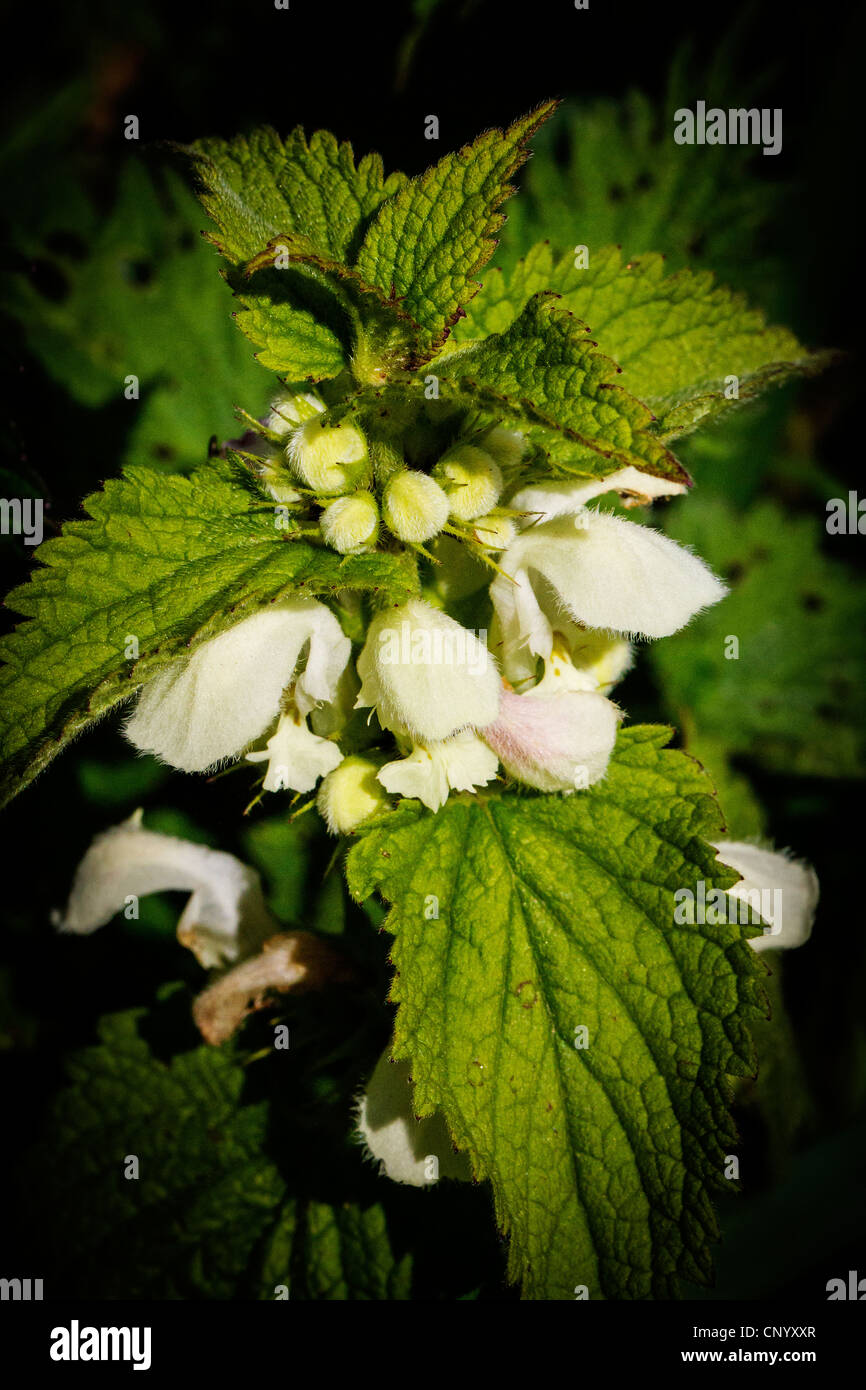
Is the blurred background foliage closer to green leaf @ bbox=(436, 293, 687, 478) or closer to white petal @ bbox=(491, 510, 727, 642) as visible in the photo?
white petal @ bbox=(491, 510, 727, 642)

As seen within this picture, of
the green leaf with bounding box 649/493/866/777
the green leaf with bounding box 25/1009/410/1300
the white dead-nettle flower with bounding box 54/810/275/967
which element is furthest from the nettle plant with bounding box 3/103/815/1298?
the green leaf with bounding box 649/493/866/777

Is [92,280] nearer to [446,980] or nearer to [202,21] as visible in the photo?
[202,21]

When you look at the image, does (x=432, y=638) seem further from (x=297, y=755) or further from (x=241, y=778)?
(x=241, y=778)

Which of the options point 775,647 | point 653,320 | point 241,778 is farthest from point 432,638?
point 775,647

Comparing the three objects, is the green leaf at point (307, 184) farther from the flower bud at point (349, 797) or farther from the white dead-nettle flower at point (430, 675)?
the flower bud at point (349, 797)

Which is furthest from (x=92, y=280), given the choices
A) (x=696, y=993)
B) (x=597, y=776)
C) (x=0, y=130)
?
(x=696, y=993)

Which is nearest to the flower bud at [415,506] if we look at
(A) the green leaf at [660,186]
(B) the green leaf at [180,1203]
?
(B) the green leaf at [180,1203]
